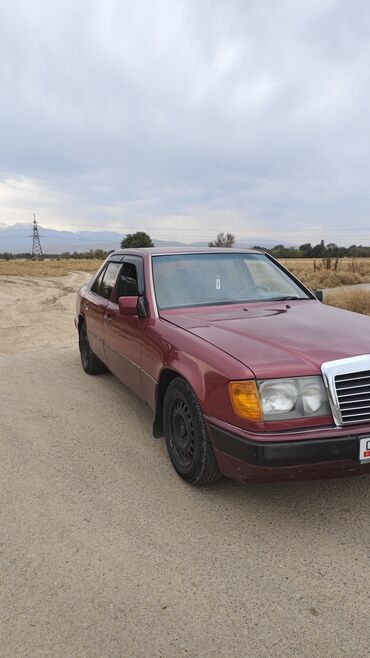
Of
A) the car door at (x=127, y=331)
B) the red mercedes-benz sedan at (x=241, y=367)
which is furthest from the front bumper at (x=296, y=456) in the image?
the car door at (x=127, y=331)

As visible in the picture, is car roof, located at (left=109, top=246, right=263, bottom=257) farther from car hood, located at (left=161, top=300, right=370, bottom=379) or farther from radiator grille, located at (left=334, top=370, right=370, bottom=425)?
radiator grille, located at (left=334, top=370, right=370, bottom=425)

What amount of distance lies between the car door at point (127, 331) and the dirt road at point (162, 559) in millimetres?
592

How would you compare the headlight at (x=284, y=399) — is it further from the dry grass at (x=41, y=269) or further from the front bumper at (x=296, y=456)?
the dry grass at (x=41, y=269)

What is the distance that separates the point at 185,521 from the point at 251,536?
0.38 meters

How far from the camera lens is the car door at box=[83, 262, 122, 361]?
495 centimetres

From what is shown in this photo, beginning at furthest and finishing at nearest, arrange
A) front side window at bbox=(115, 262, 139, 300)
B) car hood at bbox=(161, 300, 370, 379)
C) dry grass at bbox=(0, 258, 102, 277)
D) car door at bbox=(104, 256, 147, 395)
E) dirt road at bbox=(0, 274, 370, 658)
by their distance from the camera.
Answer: dry grass at bbox=(0, 258, 102, 277)
front side window at bbox=(115, 262, 139, 300)
car door at bbox=(104, 256, 147, 395)
car hood at bbox=(161, 300, 370, 379)
dirt road at bbox=(0, 274, 370, 658)

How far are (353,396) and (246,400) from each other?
0.57 m

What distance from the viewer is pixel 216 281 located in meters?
4.07

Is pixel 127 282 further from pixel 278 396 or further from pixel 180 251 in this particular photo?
pixel 278 396

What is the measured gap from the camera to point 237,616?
6.59 feet

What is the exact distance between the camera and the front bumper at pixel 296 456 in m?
2.38

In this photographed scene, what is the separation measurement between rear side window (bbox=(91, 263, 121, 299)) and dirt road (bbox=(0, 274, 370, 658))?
1672 mm

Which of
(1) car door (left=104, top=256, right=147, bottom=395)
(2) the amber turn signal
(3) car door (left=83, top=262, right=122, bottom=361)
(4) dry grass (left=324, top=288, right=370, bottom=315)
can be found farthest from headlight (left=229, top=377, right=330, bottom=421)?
(4) dry grass (left=324, top=288, right=370, bottom=315)

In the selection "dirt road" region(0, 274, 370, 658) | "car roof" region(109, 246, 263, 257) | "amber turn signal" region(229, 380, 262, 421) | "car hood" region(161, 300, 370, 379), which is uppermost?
"car roof" region(109, 246, 263, 257)
